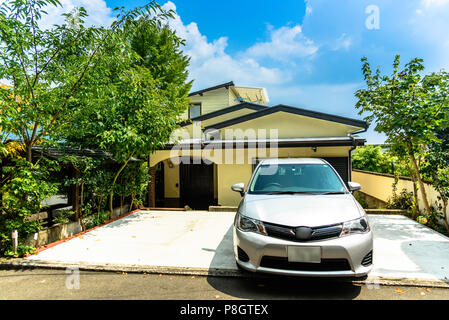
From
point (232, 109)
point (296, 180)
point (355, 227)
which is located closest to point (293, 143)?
point (232, 109)

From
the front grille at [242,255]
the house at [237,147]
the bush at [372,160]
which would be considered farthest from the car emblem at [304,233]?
the bush at [372,160]

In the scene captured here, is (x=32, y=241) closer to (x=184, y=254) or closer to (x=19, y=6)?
(x=184, y=254)

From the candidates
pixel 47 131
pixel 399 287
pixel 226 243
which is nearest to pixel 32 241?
pixel 47 131

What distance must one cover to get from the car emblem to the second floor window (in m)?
13.2

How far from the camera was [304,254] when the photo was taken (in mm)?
2719

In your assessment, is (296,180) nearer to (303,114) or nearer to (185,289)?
(185,289)

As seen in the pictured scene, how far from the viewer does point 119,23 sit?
15.1 ft

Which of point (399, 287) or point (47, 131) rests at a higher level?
point (47, 131)

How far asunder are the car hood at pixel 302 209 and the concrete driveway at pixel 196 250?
1065 millimetres

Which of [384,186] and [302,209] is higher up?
[302,209]

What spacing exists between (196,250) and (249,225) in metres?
1.92

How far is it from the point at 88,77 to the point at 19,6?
4.52 ft

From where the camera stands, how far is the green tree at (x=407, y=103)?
5523 mm

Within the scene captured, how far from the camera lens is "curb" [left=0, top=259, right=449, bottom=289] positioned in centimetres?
324
